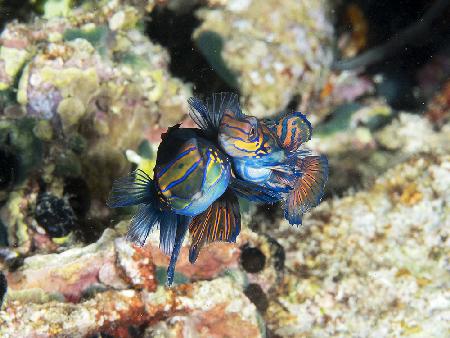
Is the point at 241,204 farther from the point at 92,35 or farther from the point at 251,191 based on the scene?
the point at 92,35

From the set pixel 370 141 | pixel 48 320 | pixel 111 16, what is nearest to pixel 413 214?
pixel 370 141

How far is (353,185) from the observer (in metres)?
4.70

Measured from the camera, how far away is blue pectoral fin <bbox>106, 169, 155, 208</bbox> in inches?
79.7

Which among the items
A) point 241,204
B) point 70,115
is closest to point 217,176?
point 241,204

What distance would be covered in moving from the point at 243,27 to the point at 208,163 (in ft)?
10.9

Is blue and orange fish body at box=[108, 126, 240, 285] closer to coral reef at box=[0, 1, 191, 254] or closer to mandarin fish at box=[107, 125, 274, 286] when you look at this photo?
mandarin fish at box=[107, 125, 274, 286]

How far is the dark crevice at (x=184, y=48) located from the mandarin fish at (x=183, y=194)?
2.82 meters

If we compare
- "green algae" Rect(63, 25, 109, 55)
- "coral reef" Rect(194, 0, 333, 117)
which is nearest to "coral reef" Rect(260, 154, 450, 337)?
"coral reef" Rect(194, 0, 333, 117)

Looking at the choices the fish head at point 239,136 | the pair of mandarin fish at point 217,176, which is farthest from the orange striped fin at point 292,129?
the fish head at point 239,136

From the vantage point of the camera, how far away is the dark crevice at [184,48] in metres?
4.83

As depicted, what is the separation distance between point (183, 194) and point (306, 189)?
946mm

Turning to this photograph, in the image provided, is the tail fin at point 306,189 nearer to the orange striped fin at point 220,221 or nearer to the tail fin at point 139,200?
the orange striped fin at point 220,221

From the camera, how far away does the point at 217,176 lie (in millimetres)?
1836

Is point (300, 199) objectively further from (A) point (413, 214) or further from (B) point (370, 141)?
(B) point (370, 141)
